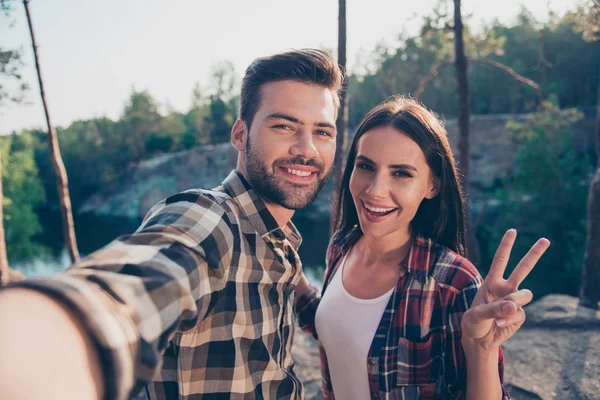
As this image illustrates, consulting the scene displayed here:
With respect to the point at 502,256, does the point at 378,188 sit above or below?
above

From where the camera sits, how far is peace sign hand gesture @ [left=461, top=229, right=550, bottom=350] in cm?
137

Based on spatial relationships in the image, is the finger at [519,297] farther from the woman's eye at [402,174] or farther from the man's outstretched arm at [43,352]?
the man's outstretched arm at [43,352]

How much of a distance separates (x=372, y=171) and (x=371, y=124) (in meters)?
0.27

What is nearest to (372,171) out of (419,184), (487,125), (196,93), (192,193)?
(419,184)

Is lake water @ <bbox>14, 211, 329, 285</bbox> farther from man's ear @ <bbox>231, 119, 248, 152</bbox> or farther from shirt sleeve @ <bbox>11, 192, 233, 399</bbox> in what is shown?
shirt sleeve @ <bbox>11, 192, 233, 399</bbox>

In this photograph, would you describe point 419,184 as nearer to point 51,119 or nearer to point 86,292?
point 86,292

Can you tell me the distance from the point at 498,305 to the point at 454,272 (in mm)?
465

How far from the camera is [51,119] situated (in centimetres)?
788

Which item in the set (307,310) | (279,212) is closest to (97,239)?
(307,310)

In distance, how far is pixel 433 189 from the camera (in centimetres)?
220

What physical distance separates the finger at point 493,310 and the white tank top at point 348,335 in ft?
2.03

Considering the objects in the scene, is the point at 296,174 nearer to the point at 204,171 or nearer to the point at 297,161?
the point at 297,161

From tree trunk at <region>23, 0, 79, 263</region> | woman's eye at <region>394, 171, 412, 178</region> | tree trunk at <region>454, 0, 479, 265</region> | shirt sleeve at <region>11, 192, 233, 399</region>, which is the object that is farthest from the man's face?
tree trunk at <region>23, 0, 79, 263</region>

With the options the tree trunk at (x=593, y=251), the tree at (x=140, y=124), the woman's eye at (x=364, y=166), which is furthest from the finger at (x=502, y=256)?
the tree at (x=140, y=124)
